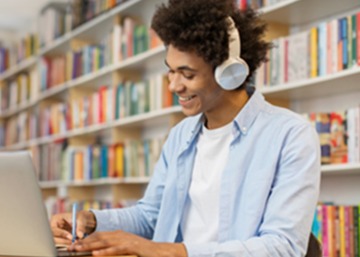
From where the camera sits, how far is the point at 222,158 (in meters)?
1.66

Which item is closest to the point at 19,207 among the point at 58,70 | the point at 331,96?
the point at 331,96

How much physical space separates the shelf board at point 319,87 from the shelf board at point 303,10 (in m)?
0.32

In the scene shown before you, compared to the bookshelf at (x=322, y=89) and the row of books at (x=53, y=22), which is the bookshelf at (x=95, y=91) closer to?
the row of books at (x=53, y=22)

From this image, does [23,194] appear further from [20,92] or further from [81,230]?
[20,92]

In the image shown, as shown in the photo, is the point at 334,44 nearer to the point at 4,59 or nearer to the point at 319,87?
the point at 319,87

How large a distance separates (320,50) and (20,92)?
3.60 meters

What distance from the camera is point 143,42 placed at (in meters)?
3.59

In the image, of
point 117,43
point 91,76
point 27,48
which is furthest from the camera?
point 27,48

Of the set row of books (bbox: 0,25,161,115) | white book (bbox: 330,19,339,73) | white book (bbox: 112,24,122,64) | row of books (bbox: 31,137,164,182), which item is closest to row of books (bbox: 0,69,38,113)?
row of books (bbox: 0,25,161,115)

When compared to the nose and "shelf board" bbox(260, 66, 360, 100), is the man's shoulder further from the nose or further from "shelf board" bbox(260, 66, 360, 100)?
"shelf board" bbox(260, 66, 360, 100)

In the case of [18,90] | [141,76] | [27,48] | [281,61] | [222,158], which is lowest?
[222,158]

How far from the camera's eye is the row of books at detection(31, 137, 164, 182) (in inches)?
139

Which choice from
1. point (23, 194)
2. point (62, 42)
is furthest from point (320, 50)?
point (62, 42)

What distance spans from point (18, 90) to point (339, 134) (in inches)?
148
